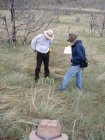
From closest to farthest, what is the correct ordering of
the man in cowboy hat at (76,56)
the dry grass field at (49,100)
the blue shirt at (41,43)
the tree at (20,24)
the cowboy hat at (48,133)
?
the cowboy hat at (48,133), the dry grass field at (49,100), the man in cowboy hat at (76,56), the blue shirt at (41,43), the tree at (20,24)

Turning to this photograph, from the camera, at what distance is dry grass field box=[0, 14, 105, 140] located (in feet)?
22.4

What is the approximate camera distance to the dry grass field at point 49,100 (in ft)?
22.4

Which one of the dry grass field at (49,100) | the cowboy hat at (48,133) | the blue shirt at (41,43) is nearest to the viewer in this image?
the cowboy hat at (48,133)

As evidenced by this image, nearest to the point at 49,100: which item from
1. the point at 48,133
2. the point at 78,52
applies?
the point at 78,52

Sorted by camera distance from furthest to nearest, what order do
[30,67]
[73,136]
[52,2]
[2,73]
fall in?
[52,2]
[30,67]
[2,73]
[73,136]

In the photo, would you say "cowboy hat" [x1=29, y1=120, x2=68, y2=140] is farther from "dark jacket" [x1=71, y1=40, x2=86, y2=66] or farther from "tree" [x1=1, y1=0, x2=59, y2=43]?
"tree" [x1=1, y1=0, x2=59, y2=43]

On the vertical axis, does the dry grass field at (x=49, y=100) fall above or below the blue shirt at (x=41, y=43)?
below

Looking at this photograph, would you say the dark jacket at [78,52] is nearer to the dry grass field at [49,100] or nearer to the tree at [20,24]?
the dry grass field at [49,100]

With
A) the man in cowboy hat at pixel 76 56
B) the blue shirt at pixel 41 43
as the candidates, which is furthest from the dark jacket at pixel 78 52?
the blue shirt at pixel 41 43

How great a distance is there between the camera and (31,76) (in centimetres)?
1069

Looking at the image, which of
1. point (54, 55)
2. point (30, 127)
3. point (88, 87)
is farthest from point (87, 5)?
point (30, 127)

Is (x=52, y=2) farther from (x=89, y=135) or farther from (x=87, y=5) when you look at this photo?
(x=89, y=135)

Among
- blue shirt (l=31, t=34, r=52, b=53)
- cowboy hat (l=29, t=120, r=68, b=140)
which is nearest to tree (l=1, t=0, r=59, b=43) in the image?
blue shirt (l=31, t=34, r=52, b=53)

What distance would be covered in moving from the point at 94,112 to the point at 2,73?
3.67 meters
